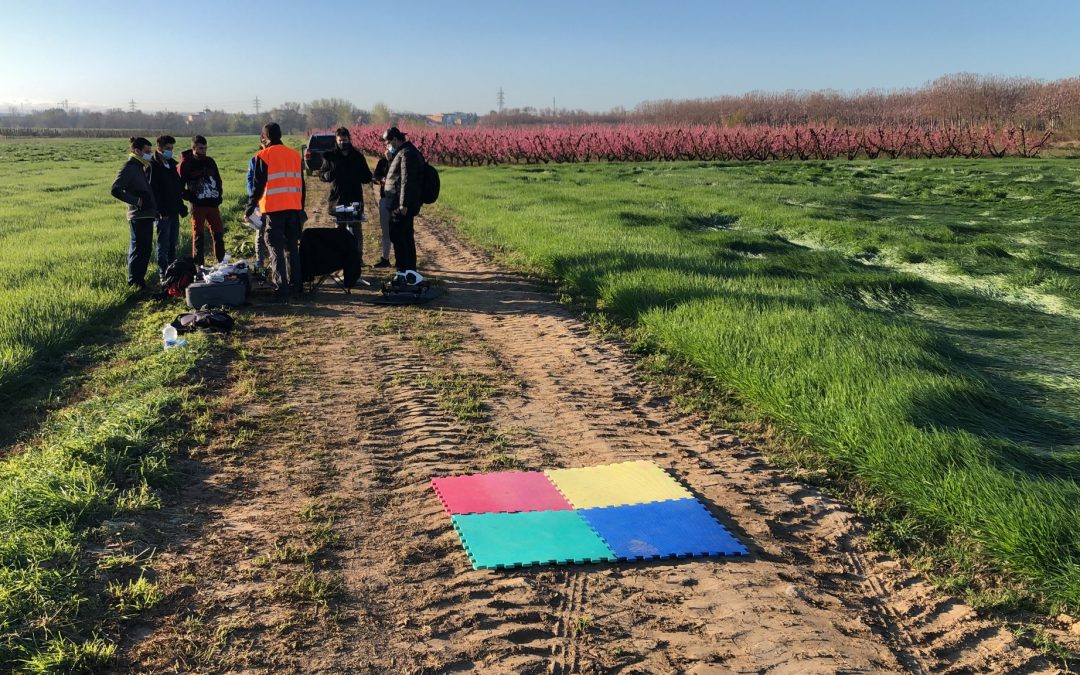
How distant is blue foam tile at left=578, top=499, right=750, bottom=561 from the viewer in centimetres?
→ 381

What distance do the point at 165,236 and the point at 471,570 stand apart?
8162 mm

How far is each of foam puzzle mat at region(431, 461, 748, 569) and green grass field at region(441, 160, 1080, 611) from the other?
1.13 m

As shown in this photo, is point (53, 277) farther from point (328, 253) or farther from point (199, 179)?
point (328, 253)

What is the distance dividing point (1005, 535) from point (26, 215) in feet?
66.6

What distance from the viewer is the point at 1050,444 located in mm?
4812

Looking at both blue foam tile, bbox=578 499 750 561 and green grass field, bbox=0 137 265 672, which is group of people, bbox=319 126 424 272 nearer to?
green grass field, bbox=0 137 265 672

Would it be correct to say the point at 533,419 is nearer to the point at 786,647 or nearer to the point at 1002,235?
the point at 786,647

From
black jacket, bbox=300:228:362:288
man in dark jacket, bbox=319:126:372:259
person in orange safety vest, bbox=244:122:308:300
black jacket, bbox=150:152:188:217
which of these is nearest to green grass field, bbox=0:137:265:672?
black jacket, bbox=150:152:188:217

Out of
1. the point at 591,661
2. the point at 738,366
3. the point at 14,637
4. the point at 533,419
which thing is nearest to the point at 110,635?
the point at 14,637

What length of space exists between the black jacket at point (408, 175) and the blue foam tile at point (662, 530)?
628 cm

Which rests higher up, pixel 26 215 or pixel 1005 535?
pixel 26 215

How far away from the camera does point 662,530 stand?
4012 mm

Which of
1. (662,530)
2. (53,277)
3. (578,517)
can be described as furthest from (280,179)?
(662,530)

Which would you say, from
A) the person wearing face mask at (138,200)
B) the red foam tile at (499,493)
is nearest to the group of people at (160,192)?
the person wearing face mask at (138,200)
